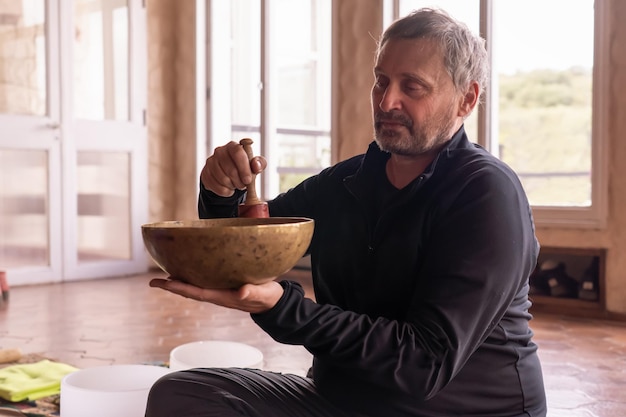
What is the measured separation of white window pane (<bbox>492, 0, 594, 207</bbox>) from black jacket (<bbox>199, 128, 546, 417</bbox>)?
3.13 m

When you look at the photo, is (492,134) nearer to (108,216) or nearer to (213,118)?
(213,118)

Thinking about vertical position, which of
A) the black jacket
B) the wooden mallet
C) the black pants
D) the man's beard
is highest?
the man's beard

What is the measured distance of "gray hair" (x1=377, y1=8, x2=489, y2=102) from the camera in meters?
1.34

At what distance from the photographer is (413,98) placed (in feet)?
4.41

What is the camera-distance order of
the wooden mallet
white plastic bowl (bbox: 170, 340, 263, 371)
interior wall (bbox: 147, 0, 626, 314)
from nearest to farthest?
the wooden mallet, white plastic bowl (bbox: 170, 340, 263, 371), interior wall (bbox: 147, 0, 626, 314)

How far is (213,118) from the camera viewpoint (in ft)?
20.1

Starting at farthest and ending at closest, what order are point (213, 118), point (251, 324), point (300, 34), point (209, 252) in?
point (213, 118) < point (300, 34) < point (251, 324) < point (209, 252)

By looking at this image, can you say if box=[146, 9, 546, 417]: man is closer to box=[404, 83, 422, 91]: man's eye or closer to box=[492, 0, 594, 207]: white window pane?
box=[404, 83, 422, 91]: man's eye

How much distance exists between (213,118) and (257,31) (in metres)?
0.82

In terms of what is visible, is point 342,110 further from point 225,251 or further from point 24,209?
point 225,251

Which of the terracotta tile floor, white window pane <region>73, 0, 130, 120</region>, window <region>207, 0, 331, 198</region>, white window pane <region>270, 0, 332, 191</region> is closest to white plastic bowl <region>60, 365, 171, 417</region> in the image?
the terracotta tile floor

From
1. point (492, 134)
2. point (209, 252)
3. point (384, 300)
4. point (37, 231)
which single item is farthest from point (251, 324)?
point (209, 252)

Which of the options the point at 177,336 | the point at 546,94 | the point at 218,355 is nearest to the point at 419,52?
the point at 218,355

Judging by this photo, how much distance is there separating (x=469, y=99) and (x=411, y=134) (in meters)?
0.16
